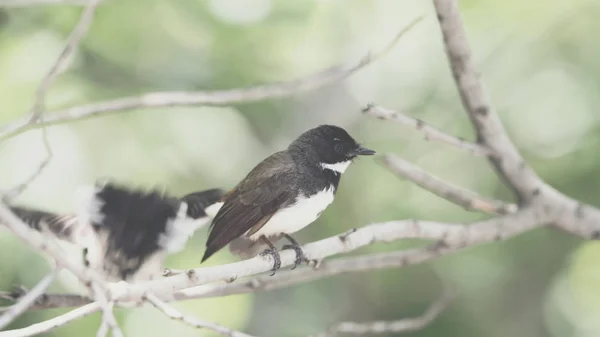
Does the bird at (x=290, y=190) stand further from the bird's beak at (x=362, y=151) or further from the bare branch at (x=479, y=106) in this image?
the bare branch at (x=479, y=106)

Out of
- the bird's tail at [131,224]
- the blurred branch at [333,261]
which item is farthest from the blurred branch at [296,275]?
the bird's tail at [131,224]

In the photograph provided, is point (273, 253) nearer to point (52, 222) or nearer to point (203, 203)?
point (203, 203)

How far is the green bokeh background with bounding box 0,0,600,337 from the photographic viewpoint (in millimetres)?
1413

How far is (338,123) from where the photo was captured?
52.7 inches

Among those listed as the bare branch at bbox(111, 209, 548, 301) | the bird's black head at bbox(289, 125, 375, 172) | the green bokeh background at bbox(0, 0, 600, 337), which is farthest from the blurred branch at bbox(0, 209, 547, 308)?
the green bokeh background at bbox(0, 0, 600, 337)

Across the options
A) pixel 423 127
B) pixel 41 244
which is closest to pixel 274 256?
pixel 423 127

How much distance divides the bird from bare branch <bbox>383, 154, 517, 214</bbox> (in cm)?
10

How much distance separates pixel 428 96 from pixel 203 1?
20.8 inches

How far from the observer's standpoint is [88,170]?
1.36 meters

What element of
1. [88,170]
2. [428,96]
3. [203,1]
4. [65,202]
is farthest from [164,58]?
[428,96]

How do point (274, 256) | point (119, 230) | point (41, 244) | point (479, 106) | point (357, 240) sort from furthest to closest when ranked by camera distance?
point (479, 106) < point (274, 256) < point (357, 240) < point (119, 230) < point (41, 244)

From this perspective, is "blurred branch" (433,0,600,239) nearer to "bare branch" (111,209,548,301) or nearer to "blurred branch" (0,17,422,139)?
"bare branch" (111,209,548,301)

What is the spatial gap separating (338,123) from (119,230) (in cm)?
63

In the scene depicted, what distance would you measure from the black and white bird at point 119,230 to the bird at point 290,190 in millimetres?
165
